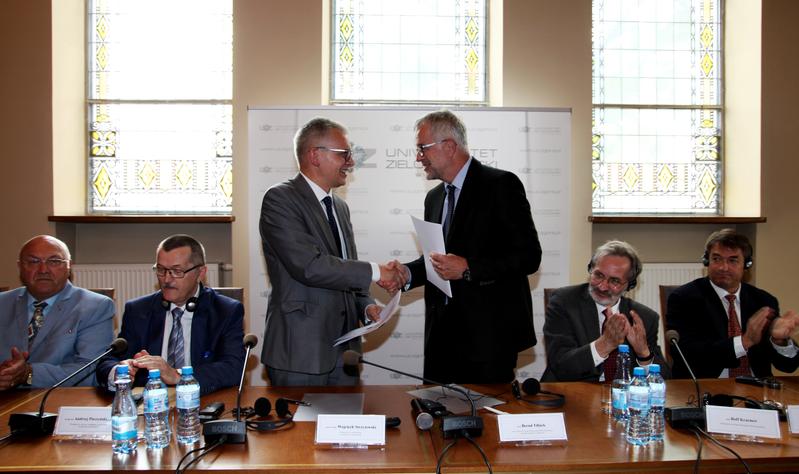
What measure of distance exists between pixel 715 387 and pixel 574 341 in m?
0.59

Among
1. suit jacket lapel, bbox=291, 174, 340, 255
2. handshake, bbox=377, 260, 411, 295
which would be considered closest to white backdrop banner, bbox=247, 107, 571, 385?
handshake, bbox=377, 260, 411, 295

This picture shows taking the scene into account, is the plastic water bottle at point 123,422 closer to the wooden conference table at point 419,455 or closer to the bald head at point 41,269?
the wooden conference table at point 419,455

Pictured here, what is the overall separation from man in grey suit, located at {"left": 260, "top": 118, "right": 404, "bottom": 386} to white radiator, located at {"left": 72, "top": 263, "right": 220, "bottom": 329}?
271cm

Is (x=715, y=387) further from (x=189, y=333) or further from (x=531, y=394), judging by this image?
(x=189, y=333)

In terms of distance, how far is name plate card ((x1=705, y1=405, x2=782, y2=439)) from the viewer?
188 cm

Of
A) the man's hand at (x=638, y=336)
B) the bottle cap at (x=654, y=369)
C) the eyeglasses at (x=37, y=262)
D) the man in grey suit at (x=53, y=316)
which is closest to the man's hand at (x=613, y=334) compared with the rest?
the man's hand at (x=638, y=336)

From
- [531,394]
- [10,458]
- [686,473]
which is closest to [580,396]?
[531,394]

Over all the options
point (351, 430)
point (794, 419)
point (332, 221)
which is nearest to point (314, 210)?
point (332, 221)

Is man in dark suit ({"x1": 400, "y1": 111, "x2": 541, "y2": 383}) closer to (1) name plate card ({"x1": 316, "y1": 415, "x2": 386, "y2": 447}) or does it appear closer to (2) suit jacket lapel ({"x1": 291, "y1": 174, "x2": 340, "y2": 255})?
(2) suit jacket lapel ({"x1": 291, "y1": 174, "x2": 340, "y2": 255})

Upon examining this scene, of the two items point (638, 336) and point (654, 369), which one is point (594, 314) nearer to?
point (638, 336)

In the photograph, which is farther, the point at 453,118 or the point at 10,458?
the point at 453,118

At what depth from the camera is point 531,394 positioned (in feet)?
7.74

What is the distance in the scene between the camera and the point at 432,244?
2793mm

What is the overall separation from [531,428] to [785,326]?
1574mm
